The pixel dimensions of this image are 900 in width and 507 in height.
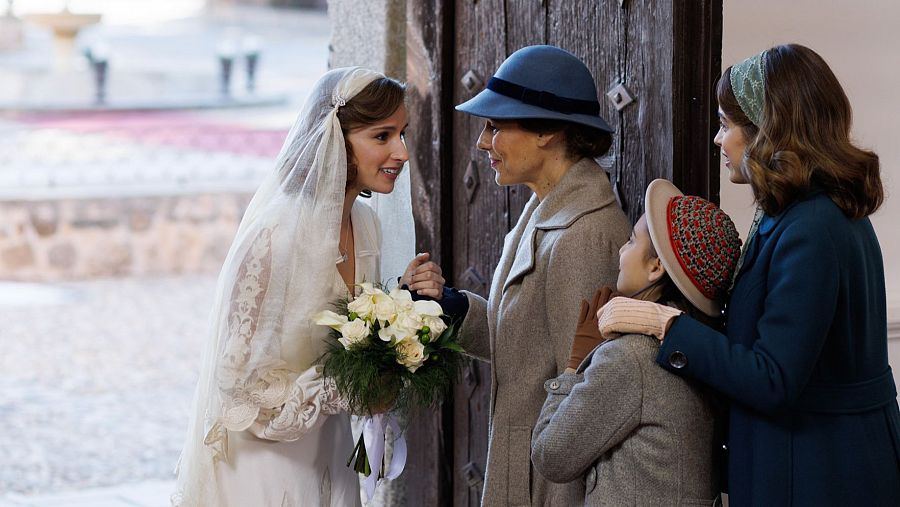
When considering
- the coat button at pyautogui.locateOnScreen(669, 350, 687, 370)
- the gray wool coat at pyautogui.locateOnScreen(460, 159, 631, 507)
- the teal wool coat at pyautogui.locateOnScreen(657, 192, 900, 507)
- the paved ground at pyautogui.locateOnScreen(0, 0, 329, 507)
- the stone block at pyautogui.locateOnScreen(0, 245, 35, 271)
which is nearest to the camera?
the teal wool coat at pyautogui.locateOnScreen(657, 192, 900, 507)

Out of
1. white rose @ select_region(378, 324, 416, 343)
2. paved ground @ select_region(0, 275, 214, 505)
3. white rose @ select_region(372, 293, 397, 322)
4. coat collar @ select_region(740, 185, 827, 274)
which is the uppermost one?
coat collar @ select_region(740, 185, 827, 274)

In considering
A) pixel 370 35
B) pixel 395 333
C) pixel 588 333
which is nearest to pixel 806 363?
pixel 588 333

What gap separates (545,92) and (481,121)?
1062 mm

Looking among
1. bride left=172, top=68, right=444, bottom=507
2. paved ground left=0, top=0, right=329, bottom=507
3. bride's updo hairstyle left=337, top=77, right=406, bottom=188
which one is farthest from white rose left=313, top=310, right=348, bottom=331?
paved ground left=0, top=0, right=329, bottom=507

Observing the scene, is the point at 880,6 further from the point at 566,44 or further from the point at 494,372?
the point at 494,372

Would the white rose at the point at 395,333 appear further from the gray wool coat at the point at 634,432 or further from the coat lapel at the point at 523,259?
the gray wool coat at the point at 634,432

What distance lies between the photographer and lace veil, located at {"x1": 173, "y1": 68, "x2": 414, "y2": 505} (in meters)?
2.89

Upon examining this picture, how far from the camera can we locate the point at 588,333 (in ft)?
8.32

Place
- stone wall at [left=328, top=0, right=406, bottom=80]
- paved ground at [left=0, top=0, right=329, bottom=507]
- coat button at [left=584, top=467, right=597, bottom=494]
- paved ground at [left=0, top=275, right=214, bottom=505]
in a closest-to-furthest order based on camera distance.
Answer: coat button at [left=584, top=467, right=597, bottom=494] → stone wall at [left=328, top=0, right=406, bottom=80] → paved ground at [left=0, top=275, right=214, bottom=505] → paved ground at [left=0, top=0, right=329, bottom=507]

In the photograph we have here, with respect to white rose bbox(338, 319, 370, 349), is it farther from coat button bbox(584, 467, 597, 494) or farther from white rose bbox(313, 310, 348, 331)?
coat button bbox(584, 467, 597, 494)

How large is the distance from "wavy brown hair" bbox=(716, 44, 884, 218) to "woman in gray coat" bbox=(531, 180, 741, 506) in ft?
0.58

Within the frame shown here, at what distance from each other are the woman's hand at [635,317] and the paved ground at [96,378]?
4.27 meters

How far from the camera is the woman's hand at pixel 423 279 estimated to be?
3119mm

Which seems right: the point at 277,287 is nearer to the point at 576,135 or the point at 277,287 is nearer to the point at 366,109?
the point at 366,109
